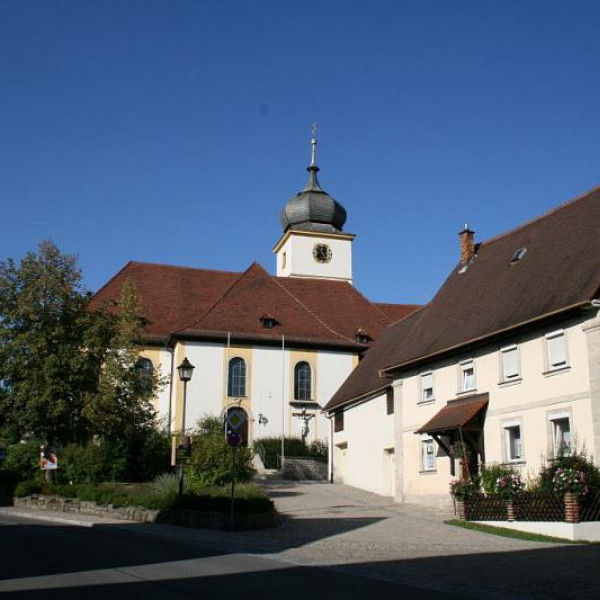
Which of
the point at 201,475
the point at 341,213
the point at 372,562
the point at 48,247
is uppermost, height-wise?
the point at 341,213

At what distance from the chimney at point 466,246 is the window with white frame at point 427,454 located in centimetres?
789

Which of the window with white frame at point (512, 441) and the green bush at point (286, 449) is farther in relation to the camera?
the green bush at point (286, 449)

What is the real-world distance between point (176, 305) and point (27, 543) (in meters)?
32.2

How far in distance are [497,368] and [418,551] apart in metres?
10.1

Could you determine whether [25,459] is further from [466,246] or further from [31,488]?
[466,246]

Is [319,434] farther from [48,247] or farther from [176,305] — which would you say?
[48,247]

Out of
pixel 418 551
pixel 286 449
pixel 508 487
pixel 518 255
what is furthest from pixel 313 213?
pixel 418 551

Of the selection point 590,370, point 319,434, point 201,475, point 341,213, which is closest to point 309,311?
point 319,434

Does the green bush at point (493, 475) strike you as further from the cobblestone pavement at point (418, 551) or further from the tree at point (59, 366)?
the tree at point (59, 366)

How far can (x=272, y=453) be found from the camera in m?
41.2

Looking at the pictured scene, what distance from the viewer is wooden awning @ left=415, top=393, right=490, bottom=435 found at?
25078mm

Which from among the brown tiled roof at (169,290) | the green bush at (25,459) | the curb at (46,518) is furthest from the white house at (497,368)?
the brown tiled roof at (169,290)

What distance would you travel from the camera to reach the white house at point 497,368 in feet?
71.7

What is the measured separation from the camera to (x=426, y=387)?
28.9m
